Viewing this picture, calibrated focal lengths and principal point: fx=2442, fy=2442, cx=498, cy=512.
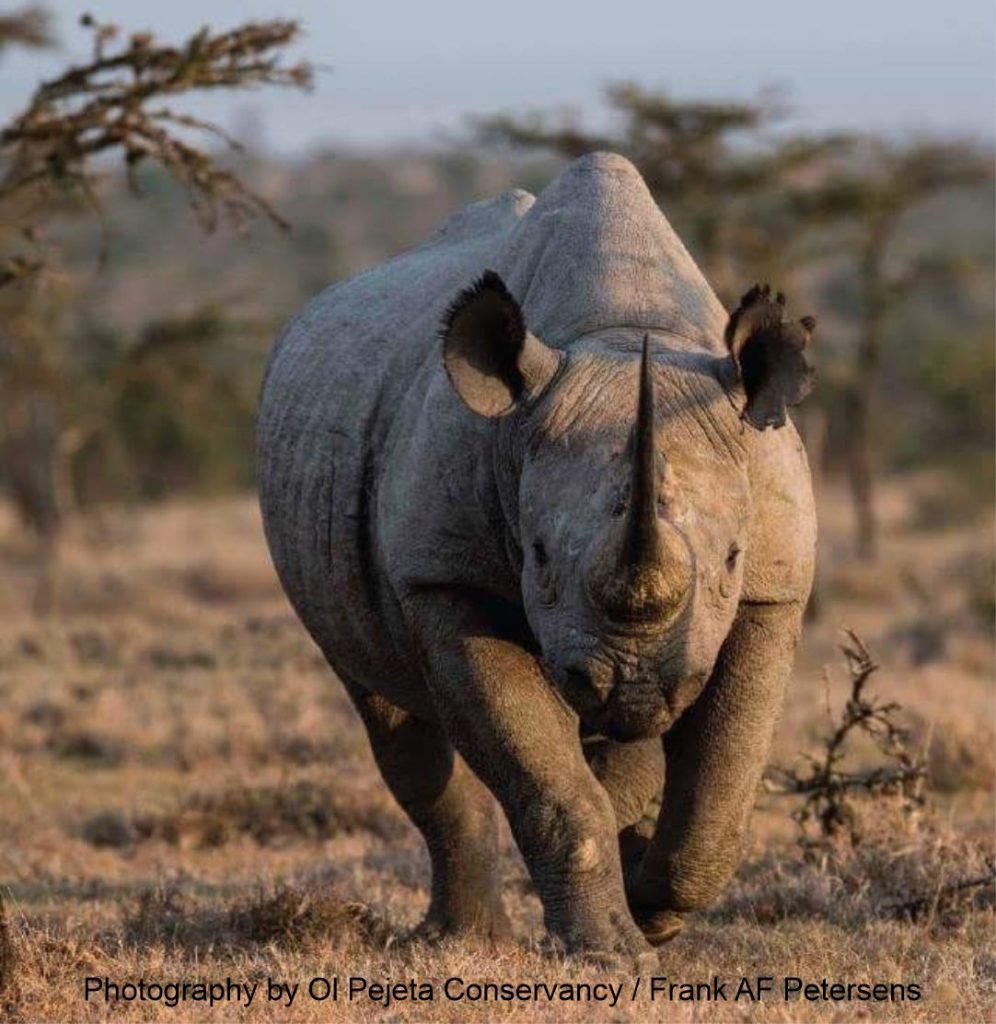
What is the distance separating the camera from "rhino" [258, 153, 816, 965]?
5539 mm

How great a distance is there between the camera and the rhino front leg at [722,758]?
248 inches

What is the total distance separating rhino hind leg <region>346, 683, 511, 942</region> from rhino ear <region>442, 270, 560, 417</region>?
2.01 metres

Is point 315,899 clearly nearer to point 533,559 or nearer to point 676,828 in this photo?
point 676,828

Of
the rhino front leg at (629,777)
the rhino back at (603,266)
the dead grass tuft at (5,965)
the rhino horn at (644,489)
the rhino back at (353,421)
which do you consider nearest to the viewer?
the rhino horn at (644,489)

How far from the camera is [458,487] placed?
6.34 metres

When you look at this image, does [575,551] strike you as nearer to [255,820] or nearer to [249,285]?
[255,820]

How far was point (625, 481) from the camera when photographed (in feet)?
18.1

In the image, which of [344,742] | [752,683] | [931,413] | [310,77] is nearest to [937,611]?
[344,742]

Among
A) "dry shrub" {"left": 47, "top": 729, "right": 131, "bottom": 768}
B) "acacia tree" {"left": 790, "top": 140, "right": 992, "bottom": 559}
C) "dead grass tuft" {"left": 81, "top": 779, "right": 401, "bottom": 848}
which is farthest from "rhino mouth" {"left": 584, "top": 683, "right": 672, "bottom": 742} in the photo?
"acacia tree" {"left": 790, "top": 140, "right": 992, "bottom": 559}

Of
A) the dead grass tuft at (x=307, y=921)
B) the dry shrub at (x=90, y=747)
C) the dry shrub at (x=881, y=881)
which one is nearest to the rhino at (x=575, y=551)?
the dead grass tuft at (x=307, y=921)

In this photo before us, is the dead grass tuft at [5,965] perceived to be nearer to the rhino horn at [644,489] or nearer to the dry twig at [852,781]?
the rhino horn at [644,489]

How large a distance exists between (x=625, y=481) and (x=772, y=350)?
1.89ft

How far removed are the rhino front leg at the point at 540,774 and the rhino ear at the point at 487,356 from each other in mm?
692

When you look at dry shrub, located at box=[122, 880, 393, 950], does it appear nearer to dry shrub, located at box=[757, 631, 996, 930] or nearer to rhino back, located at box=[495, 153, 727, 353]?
dry shrub, located at box=[757, 631, 996, 930]
